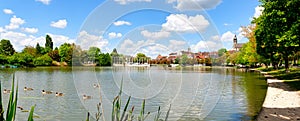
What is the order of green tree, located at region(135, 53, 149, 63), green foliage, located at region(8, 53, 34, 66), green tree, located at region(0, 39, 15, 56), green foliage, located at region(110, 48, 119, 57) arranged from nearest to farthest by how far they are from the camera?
green foliage, located at region(110, 48, 119, 57) < green tree, located at region(135, 53, 149, 63) < green foliage, located at region(8, 53, 34, 66) < green tree, located at region(0, 39, 15, 56)

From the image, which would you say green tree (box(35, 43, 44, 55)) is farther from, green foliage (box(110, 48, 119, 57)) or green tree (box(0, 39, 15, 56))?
green foliage (box(110, 48, 119, 57))

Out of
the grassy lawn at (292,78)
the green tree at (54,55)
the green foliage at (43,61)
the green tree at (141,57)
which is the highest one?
the green tree at (54,55)

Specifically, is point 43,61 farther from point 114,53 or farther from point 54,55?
point 114,53

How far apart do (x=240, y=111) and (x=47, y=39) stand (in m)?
104

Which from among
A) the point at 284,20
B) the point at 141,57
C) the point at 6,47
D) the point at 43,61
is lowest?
the point at 141,57

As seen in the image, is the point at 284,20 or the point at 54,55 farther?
the point at 54,55

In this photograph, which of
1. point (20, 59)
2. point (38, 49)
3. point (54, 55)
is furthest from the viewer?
point (38, 49)

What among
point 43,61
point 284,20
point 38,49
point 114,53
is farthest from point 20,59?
point 114,53

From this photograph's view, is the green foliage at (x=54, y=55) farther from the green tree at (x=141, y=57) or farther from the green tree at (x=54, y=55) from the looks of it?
the green tree at (x=141, y=57)

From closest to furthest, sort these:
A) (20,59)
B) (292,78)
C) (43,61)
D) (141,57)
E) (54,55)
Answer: (141,57) → (292,78) → (20,59) → (43,61) → (54,55)

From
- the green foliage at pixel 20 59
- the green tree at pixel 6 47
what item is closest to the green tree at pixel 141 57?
the green foliage at pixel 20 59

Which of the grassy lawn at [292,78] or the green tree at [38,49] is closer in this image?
the grassy lawn at [292,78]

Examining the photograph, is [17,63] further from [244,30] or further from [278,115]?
[278,115]

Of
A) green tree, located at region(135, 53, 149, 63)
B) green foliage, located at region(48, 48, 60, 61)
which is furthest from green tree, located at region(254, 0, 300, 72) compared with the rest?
green foliage, located at region(48, 48, 60, 61)
